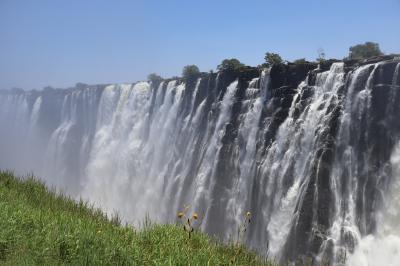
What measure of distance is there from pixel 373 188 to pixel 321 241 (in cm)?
297

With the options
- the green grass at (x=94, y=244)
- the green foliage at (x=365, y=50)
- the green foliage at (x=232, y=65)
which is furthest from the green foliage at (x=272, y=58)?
the green grass at (x=94, y=244)

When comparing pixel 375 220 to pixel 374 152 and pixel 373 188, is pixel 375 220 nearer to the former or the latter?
pixel 373 188

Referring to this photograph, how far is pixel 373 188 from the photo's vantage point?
19000 millimetres

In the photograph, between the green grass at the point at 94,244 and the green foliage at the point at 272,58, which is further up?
the green foliage at the point at 272,58

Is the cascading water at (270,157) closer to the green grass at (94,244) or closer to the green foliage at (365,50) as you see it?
the green grass at (94,244)

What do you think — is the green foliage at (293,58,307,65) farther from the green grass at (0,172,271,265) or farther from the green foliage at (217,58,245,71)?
the green grass at (0,172,271,265)

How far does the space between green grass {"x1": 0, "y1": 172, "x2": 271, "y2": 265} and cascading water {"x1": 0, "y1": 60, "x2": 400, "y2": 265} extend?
108 cm

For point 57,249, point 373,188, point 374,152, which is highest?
point 374,152

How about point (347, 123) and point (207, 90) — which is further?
point (207, 90)

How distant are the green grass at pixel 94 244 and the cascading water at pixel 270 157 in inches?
42.7

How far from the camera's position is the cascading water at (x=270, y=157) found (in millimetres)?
19062

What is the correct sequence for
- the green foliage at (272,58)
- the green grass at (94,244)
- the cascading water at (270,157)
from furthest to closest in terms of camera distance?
1. the green foliage at (272,58)
2. the cascading water at (270,157)
3. the green grass at (94,244)

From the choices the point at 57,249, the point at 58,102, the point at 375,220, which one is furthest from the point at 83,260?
the point at 58,102

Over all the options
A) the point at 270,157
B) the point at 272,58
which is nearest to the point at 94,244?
the point at 270,157
